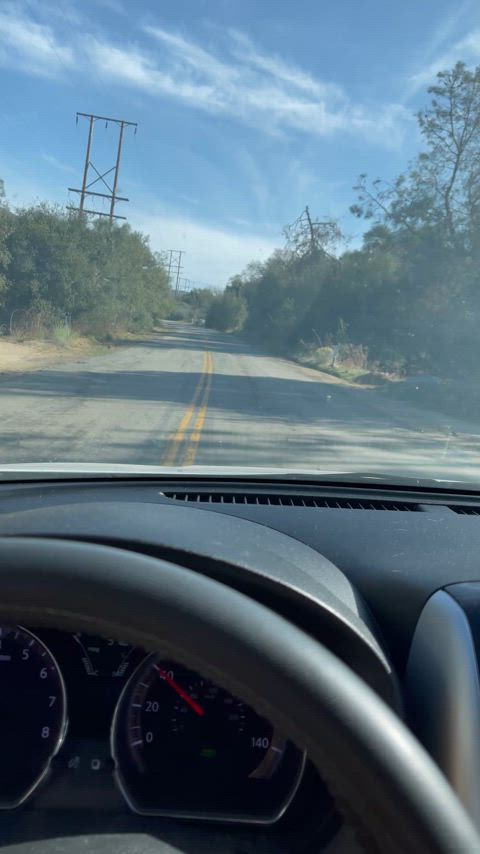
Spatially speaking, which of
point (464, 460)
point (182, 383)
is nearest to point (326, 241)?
point (182, 383)

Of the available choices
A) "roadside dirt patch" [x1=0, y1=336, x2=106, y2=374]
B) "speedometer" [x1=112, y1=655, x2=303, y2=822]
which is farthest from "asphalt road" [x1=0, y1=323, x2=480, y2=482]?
"speedometer" [x1=112, y1=655, x2=303, y2=822]

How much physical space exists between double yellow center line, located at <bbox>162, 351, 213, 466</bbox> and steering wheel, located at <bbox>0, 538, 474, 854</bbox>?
26.4 ft

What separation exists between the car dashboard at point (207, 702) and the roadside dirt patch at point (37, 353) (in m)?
20.9

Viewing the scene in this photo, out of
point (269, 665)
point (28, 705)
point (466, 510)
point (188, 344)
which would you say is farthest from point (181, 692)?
point (188, 344)

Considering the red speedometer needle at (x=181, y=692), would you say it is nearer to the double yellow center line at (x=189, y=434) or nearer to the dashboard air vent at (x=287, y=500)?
the dashboard air vent at (x=287, y=500)

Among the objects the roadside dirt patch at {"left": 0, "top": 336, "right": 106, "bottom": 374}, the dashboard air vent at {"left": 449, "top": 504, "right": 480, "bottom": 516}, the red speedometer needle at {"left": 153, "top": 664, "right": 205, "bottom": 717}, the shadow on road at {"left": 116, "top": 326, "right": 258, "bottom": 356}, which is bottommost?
the roadside dirt patch at {"left": 0, "top": 336, "right": 106, "bottom": 374}

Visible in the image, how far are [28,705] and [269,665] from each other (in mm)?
1378

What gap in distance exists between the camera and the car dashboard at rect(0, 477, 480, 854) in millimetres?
2264

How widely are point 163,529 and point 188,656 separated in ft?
2.62

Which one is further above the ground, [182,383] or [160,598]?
[160,598]

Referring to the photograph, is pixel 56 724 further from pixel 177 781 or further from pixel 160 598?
pixel 160 598

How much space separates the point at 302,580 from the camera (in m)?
2.32

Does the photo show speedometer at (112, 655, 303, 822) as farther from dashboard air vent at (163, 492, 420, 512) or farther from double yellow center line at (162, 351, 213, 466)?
double yellow center line at (162, 351, 213, 466)

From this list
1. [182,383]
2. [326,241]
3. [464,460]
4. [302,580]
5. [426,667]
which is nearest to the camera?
[302,580]
